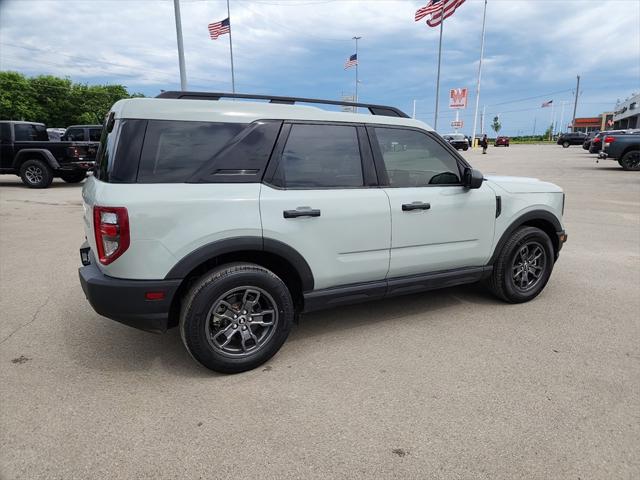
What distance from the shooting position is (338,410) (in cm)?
262

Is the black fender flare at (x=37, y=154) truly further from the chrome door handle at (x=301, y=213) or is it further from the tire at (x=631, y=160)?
the tire at (x=631, y=160)

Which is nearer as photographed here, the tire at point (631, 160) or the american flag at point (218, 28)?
the tire at point (631, 160)

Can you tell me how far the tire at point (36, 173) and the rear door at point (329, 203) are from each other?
1317 centimetres

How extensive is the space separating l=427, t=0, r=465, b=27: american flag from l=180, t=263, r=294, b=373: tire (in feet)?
94.6

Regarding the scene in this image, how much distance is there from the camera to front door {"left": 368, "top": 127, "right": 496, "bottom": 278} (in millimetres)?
3498

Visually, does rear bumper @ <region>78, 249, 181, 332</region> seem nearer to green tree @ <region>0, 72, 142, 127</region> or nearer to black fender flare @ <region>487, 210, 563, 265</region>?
black fender flare @ <region>487, 210, 563, 265</region>

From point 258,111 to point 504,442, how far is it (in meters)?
2.55

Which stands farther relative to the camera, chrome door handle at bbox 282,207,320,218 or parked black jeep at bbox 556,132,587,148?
parked black jeep at bbox 556,132,587,148

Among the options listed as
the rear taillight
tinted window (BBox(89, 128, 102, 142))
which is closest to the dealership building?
tinted window (BBox(89, 128, 102, 142))

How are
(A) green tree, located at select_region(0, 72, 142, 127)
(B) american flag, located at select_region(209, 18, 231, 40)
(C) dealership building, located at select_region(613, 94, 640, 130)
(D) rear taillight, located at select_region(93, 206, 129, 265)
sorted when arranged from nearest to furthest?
(D) rear taillight, located at select_region(93, 206, 129, 265), (B) american flag, located at select_region(209, 18, 231, 40), (A) green tree, located at select_region(0, 72, 142, 127), (C) dealership building, located at select_region(613, 94, 640, 130)

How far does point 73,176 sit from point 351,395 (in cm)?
1491

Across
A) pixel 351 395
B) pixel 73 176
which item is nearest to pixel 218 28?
pixel 73 176

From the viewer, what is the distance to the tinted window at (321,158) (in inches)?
123

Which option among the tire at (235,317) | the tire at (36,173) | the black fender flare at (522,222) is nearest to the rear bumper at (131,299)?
the tire at (235,317)
